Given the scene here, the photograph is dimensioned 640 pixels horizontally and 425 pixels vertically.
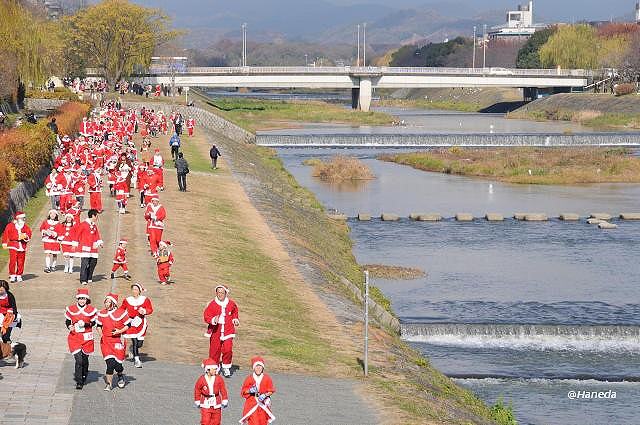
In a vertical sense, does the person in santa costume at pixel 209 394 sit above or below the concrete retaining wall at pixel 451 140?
above

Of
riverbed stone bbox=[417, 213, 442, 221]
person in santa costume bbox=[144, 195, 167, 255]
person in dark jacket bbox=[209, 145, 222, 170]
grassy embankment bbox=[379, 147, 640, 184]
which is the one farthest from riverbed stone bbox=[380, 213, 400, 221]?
person in santa costume bbox=[144, 195, 167, 255]

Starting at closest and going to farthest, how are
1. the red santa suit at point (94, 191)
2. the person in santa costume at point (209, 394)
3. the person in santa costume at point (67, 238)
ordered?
1. the person in santa costume at point (209, 394)
2. the person in santa costume at point (67, 238)
3. the red santa suit at point (94, 191)

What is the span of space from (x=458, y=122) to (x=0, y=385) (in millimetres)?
133359

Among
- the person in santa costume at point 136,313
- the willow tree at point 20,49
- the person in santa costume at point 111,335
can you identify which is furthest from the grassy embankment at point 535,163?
the person in santa costume at point 111,335

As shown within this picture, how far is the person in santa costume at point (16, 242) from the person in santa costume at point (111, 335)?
26.4 ft

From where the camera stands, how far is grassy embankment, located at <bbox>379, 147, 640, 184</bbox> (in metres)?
85.2

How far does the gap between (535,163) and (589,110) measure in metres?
62.7

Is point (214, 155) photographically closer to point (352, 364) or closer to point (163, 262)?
point (163, 262)

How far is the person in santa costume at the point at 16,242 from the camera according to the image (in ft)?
93.2

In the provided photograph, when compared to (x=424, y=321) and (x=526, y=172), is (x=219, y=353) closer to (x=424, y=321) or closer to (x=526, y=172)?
(x=424, y=321)

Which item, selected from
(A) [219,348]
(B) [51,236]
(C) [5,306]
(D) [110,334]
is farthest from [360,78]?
(D) [110,334]

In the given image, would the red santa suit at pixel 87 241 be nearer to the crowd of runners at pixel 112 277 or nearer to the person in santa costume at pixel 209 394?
the crowd of runners at pixel 112 277

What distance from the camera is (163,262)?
3008 centimetres

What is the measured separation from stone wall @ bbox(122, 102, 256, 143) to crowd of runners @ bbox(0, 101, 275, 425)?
48.7 m
